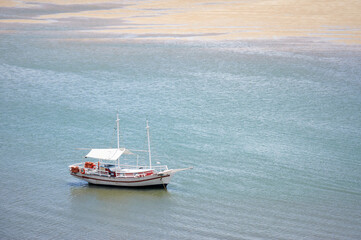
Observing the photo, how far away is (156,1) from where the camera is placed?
345ft

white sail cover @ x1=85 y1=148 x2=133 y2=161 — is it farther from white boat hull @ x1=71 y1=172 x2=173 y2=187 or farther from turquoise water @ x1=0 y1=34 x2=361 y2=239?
turquoise water @ x1=0 y1=34 x2=361 y2=239

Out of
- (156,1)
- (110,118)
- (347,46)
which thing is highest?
(156,1)

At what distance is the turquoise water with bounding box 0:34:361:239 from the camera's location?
32062 mm

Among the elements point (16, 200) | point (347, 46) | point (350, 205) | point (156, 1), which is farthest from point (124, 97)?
point (156, 1)

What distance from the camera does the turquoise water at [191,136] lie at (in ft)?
105

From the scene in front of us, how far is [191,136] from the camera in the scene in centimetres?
4384

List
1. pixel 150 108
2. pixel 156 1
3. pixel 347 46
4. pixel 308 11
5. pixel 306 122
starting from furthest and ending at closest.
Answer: pixel 156 1 → pixel 308 11 → pixel 347 46 → pixel 150 108 → pixel 306 122

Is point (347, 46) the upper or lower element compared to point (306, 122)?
upper

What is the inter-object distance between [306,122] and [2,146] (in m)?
24.9

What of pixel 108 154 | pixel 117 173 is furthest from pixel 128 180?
pixel 108 154

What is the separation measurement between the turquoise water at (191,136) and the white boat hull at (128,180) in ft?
1.80

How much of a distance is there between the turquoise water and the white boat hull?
0.55 meters

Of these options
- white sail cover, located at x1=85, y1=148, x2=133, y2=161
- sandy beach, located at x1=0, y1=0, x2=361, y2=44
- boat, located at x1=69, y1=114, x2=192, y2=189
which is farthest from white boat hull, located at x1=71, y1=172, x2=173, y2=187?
sandy beach, located at x1=0, y1=0, x2=361, y2=44

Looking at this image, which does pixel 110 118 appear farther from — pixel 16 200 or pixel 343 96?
pixel 343 96
